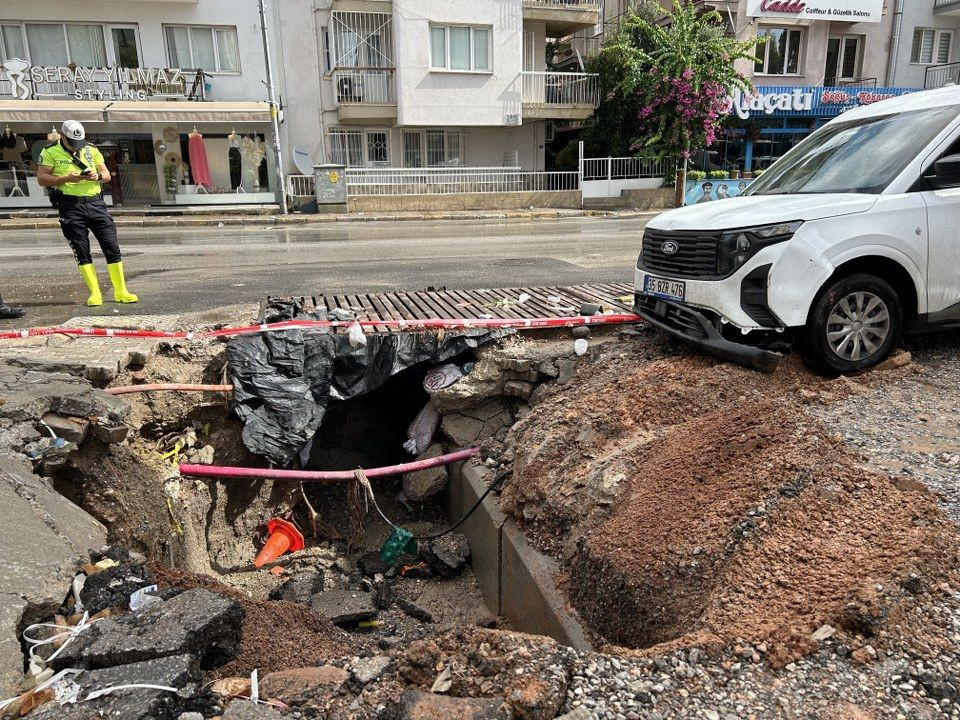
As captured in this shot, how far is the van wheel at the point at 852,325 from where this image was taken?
5.05 m

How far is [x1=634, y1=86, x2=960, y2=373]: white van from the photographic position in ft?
16.2

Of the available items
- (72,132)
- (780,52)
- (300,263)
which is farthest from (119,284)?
(780,52)

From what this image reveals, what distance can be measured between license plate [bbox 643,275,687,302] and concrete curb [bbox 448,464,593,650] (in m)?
2.12

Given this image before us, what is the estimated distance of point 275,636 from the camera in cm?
358

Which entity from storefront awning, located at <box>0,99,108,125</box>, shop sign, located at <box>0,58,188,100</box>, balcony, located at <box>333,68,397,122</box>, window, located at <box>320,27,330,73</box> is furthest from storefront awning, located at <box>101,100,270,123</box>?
window, located at <box>320,27,330,73</box>

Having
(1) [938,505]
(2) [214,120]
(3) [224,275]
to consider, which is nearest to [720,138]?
(2) [214,120]

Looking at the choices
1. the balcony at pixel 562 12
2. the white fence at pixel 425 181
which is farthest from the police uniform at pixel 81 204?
the balcony at pixel 562 12

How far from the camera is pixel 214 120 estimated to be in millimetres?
22156

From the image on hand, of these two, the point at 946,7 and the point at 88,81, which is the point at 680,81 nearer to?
the point at 946,7

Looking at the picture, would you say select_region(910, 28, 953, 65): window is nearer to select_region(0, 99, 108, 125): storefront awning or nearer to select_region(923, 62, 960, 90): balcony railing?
select_region(923, 62, 960, 90): balcony railing

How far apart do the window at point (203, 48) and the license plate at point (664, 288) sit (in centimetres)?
2252

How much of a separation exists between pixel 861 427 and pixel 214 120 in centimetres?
2224

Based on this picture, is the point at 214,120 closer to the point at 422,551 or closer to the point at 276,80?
the point at 276,80

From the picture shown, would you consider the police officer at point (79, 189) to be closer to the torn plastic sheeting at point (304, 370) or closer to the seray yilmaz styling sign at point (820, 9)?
the torn plastic sheeting at point (304, 370)
